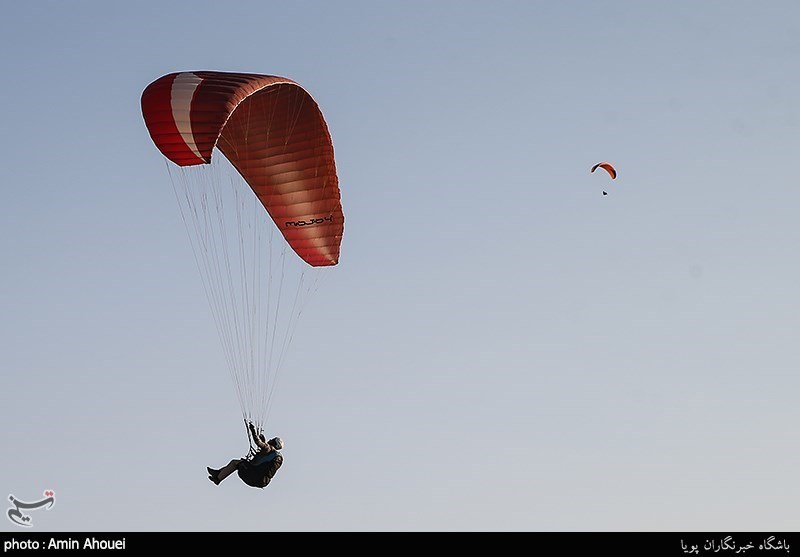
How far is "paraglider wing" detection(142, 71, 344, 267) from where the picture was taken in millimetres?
33969

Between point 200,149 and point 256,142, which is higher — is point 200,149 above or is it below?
below

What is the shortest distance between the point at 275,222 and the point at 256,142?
215 centimetres

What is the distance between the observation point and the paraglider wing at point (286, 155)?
34.0 metres

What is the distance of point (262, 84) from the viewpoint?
3328 centimetres

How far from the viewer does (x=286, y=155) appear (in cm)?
3653
